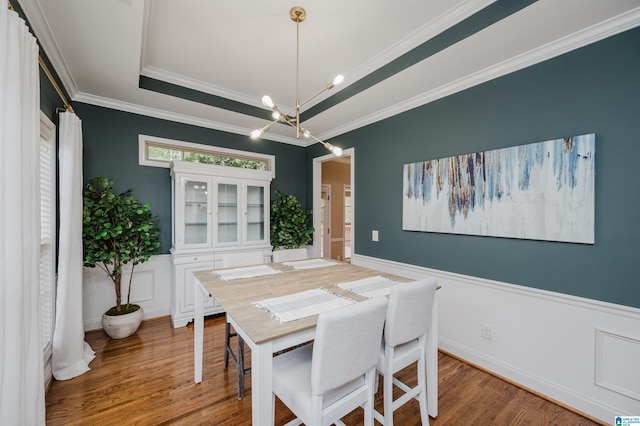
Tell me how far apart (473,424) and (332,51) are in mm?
3032

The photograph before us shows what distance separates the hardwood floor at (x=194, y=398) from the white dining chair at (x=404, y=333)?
0.41 meters

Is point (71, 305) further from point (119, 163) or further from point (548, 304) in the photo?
point (548, 304)

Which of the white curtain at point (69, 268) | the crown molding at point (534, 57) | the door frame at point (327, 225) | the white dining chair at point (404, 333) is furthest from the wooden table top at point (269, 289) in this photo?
the door frame at point (327, 225)

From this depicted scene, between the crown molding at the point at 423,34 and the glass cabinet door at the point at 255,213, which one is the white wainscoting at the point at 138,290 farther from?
the crown molding at the point at 423,34

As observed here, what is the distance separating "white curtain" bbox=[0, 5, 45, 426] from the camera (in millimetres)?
1080

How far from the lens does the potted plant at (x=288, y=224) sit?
13.4 feet

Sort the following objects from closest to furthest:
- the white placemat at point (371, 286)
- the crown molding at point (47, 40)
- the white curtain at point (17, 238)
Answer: the white curtain at point (17, 238) < the crown molding at point (47, 40) < the white placemat at point (371, 286)

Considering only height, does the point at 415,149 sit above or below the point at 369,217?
above

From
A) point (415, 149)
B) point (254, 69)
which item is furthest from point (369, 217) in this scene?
point (254, 69)

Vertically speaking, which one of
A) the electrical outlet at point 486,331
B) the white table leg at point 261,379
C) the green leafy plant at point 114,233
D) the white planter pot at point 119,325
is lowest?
the white planter pot at point 119,325

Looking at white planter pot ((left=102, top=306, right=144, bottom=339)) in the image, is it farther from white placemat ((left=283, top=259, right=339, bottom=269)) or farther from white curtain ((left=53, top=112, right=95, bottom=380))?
white placemat ((left=283, top=259, right=339, bottom=269))

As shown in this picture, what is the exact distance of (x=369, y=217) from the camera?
3.50 metres

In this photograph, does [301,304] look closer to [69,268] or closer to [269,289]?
[269,289]

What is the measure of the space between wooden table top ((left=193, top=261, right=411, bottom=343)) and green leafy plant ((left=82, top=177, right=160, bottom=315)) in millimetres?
1316
